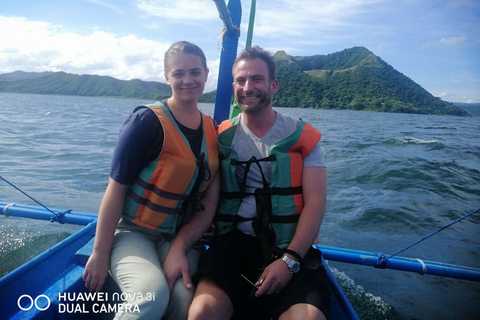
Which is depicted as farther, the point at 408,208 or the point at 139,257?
the point at 408,208

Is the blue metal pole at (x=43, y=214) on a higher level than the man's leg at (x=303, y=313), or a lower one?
lower

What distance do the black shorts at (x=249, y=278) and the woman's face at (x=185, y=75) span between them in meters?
0.96

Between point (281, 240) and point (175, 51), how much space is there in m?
1.34

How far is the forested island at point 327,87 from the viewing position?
71312mm

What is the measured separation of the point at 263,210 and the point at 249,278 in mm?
425

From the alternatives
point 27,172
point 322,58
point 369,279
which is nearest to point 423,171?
point 369,279

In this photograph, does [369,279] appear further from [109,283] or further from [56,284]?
[56,284]

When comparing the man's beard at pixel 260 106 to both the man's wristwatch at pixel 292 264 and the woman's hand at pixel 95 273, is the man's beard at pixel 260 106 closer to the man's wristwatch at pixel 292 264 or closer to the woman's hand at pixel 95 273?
the man's wristwatch at pixel 292 264

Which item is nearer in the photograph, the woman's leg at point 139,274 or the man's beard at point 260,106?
the woman's leg at point 139,274

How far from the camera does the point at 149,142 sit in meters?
1.79

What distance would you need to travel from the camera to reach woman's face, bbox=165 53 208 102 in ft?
6.29

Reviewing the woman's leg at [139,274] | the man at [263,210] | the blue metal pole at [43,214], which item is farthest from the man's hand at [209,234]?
the blue metal pole at [43,214]


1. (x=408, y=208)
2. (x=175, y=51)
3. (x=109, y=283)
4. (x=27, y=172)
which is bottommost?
(x=27, y=172)

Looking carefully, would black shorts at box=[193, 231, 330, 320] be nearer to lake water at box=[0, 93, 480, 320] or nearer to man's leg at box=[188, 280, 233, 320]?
man's leg at box=[188, 280, 233, 320]
